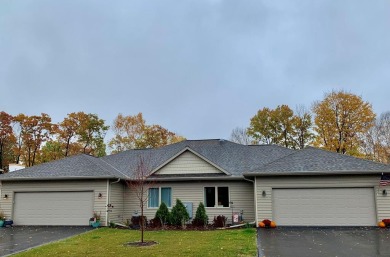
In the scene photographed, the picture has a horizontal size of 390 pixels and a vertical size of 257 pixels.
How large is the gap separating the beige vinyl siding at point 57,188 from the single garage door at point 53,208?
0.22 metres

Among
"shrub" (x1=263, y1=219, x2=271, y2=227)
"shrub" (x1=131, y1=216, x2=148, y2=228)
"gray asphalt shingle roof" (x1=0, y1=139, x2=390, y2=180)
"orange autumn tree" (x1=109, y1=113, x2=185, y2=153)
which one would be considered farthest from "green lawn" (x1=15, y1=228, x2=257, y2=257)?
"orange autumn tree" (x1=109, y1=113, x2=185, y2=153)

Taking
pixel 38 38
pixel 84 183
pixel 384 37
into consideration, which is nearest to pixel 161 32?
pixel 38 38

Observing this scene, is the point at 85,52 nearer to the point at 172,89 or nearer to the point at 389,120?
the point at 172,89

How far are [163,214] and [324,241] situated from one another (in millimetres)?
7902

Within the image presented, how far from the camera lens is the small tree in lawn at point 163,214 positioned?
16969mm

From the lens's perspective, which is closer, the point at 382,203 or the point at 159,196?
the point at 382,203

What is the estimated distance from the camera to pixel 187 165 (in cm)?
1914

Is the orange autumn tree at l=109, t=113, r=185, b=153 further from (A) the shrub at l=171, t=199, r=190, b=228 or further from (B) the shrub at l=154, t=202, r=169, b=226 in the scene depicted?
(A) the shrub at l=171, t=199, r=190, b=228

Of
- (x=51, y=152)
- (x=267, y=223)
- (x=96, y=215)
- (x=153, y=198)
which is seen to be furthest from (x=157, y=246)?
(x=51, y=152)

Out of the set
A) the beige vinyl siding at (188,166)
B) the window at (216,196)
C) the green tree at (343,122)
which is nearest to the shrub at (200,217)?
the window at (216,196)

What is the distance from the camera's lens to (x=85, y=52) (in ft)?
75.0

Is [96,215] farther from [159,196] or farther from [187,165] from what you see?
[187,165]

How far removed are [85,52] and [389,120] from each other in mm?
32301

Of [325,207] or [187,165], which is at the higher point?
[187,165]
